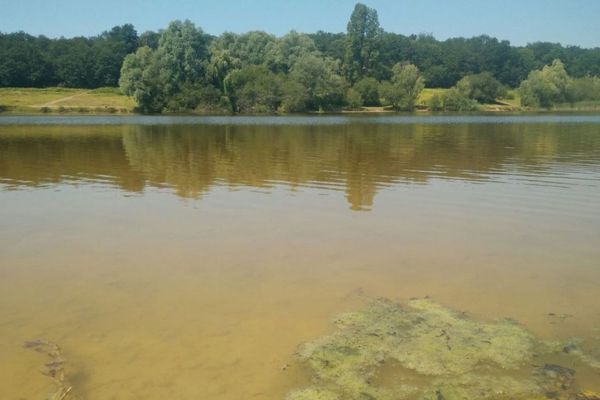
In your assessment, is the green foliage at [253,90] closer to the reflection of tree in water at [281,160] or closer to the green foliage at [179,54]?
the green foliage at [179,54]

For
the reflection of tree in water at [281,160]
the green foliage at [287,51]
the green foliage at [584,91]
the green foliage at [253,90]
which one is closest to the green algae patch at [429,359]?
the reflection of tree in water at [281,160]

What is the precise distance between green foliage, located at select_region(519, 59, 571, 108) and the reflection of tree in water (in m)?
78.4

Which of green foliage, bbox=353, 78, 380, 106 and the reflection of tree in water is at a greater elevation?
green foliage, bbox=353, 78, 380, 106

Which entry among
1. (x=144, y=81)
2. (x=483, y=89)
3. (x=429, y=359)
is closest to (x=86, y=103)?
(x=144, y=81)

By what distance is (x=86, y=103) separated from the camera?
9706cm

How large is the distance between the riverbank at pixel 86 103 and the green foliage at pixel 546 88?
6.87 ft

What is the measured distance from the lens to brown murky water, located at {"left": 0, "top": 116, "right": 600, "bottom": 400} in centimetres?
585

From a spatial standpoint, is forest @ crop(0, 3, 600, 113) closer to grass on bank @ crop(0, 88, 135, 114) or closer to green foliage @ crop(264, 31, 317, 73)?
green foliage @ crop(264, 31, 317, 73)

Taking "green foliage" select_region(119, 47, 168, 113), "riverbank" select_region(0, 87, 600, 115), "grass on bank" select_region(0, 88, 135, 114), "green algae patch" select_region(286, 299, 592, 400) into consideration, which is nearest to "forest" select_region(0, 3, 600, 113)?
"green foliage" select_region(119, 47, 168, 113)

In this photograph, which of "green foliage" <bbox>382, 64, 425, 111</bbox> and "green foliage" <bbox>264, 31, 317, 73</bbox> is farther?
"green foliage" <bbox>382, 64, 425, 111</bbox>

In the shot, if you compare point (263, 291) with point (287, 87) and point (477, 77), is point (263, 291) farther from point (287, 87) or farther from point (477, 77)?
point (477, 77)

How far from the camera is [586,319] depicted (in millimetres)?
6836

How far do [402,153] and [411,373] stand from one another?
22167 mm

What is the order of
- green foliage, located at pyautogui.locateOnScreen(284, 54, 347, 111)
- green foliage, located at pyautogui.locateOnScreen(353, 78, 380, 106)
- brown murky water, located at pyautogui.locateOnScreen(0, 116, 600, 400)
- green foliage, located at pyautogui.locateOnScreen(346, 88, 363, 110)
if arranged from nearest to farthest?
brown murky water, located at pyautogui.locateOnScreen(0, 116, 600, 400), green foliage, located at pyautogui.locateOnScreen(284, 54, 347, 111), green foliage, located at pyautogui.locateOnScreen(346, 88, 363, 110), green foliage, located at pyautogui.locateOnScreen(353, 78, 380, 106)
